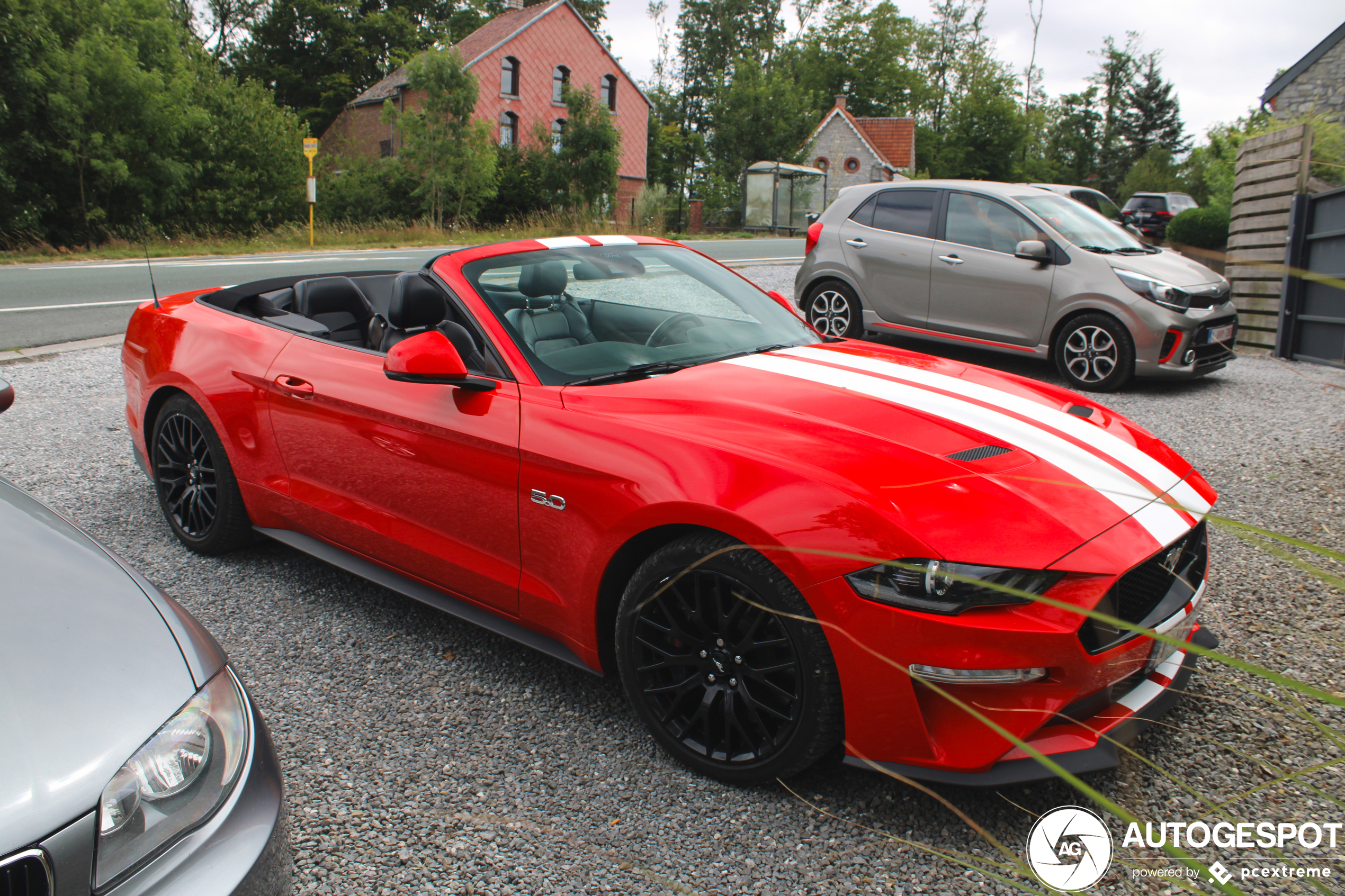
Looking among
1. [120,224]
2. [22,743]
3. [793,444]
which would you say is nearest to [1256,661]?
[793,444]

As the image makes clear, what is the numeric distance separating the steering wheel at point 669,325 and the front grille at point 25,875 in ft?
7.34

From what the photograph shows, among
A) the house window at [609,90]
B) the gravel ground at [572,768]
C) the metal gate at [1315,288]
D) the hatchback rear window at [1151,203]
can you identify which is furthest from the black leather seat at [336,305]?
the house window at [609,90]

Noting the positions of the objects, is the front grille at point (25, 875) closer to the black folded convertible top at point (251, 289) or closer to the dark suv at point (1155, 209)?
the black folded convertible top at point (251, 289)

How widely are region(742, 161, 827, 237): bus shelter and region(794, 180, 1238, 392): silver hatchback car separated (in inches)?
1159

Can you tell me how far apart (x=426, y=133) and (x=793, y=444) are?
31739 mm

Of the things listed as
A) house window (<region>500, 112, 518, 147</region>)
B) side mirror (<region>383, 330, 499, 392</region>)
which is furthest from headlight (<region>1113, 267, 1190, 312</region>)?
house window (<region>500, 112, 518, 147</region>)

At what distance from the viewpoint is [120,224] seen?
2592 cm

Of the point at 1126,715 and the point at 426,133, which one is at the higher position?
the point at 426,133

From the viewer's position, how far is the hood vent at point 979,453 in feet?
7.40

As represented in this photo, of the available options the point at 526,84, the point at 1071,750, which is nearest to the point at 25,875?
the point at 1071,750

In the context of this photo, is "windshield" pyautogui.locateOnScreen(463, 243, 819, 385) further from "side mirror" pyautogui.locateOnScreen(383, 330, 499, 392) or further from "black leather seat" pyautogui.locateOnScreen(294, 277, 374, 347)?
"black leather seat" pyautogui.locateOnScreen(294, 277, 374, 347)

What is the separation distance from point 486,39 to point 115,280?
120 feet

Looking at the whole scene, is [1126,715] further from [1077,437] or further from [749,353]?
[749,353]

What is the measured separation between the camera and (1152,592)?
86.0 inches
